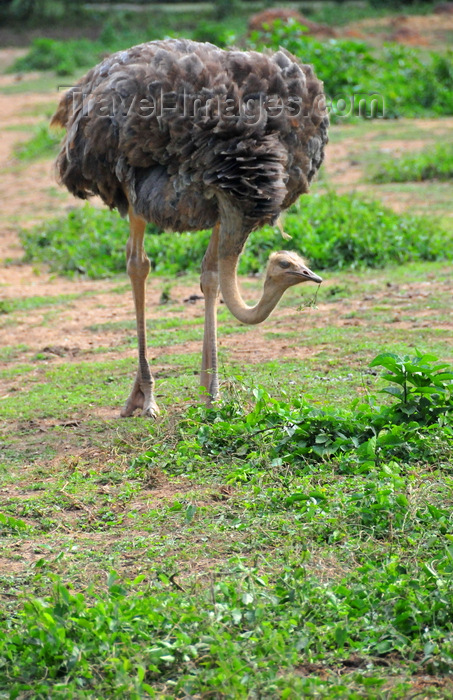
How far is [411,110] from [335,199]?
5.72 metres

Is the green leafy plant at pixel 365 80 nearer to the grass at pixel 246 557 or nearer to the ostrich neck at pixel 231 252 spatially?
the ostrich neck at pixel 231 252

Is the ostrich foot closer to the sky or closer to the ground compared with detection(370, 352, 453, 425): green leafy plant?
closer to the ground

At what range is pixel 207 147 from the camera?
5.08 metres

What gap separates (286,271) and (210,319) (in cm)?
104

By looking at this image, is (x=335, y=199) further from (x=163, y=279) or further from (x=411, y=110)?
(x=411, y=110)

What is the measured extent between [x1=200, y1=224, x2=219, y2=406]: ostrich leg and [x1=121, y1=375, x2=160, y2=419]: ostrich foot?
0.29 meters

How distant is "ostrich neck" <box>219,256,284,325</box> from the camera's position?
490cm

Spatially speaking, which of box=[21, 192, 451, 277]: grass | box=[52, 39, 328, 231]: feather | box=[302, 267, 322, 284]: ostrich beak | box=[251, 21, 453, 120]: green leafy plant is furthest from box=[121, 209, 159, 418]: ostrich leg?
box=[251, 21, 453, 120]: green leafy plant

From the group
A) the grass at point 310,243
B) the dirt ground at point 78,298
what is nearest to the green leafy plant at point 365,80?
the dirt ground at point 78,298

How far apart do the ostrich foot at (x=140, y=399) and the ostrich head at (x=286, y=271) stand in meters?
1.18

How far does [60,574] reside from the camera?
382 cm

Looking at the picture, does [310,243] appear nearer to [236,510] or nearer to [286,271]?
[286,271]

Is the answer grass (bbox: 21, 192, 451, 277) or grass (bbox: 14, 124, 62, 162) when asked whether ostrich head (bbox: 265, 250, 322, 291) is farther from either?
grass (bbox: 14, 124, 62, 162)

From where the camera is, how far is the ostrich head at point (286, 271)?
4.79 m
